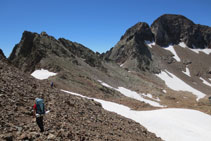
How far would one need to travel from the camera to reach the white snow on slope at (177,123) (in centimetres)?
1788

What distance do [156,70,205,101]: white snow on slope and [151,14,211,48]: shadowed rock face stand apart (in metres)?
63.3

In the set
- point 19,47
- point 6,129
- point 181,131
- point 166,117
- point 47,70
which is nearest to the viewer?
point 6,129

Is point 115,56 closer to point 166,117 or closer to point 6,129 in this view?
point 166,117

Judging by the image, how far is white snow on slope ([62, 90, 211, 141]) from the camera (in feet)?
58.6

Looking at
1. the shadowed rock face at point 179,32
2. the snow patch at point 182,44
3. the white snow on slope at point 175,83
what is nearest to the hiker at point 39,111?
the white snow on slope at point 175,83

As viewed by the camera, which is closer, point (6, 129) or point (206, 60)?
point (6, 129)

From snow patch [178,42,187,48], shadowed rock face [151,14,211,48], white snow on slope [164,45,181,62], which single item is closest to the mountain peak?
shadowed rock face [151,14,211,48]

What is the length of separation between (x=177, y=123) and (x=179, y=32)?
196 metres

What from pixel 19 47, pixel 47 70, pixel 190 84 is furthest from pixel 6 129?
pixel 190 84

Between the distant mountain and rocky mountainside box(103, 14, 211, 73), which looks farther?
rocky mountainside box(103, 14, 211, 73)

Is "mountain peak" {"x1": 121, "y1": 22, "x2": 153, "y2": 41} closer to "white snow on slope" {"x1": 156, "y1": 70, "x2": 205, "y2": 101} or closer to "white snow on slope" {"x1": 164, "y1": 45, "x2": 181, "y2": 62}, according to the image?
"white snow on slope" {"x1": 164, "y1": 45, "x2": 181, "y2": 62}

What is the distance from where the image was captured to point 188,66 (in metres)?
145

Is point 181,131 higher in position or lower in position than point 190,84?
Result: lower

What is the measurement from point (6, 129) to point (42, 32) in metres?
62.4
